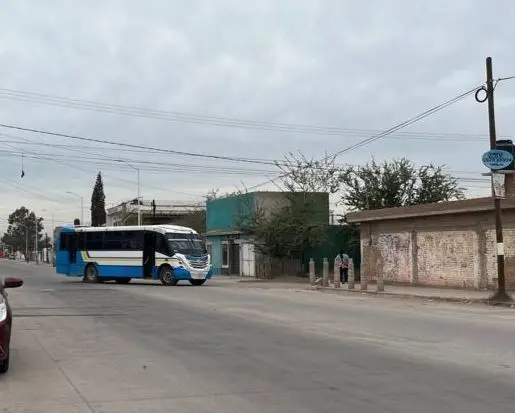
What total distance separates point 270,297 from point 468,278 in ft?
28.4

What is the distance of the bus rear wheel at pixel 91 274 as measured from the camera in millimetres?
35625

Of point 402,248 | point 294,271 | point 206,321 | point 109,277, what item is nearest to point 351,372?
point 206,321

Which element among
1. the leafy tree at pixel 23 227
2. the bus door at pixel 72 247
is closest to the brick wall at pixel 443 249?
the bus door at pixel 72 247

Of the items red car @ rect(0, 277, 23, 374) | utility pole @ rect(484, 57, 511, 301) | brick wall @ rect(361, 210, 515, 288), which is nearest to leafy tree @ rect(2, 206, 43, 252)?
brick wall @ rect(361, 210, 515, 288)

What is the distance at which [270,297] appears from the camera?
24719 mm

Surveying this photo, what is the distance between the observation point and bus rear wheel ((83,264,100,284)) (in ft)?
117

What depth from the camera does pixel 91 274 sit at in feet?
118

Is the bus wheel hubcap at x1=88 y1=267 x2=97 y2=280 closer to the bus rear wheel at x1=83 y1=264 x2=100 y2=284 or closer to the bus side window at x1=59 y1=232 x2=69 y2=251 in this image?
the bus rear wheel at x1=83 y1=264 x2=100 y2=284

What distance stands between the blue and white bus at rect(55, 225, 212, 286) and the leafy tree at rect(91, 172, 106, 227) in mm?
62799

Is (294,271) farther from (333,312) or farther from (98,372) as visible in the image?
(98,372)

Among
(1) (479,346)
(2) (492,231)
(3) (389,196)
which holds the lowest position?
(1) (479,346)

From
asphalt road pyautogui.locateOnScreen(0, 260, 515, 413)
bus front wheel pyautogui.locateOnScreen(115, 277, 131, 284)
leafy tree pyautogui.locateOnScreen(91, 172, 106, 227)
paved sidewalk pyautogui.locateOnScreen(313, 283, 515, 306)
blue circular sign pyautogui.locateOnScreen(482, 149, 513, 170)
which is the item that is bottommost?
paved sidewalk pyautogui.locateOnScreen(313, 283, 515, 306)

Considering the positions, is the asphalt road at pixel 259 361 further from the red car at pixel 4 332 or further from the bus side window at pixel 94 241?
the bus side window at pixel 94 241

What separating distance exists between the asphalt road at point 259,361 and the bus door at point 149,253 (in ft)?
48.7
